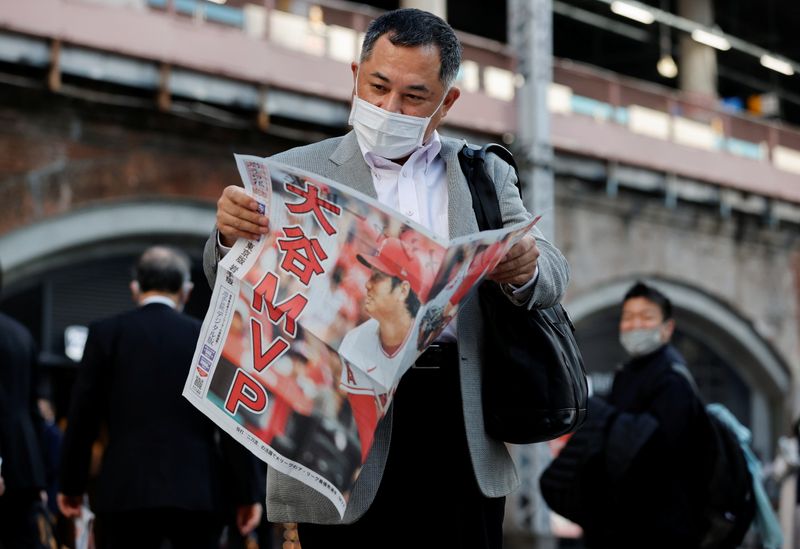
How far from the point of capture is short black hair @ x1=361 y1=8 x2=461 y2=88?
260cm

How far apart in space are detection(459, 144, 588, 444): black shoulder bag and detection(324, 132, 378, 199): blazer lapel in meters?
0.34

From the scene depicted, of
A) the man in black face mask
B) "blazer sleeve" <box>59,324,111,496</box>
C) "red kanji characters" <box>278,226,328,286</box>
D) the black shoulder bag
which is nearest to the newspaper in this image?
"red kanji characters" <box>278,226,328,286</box>

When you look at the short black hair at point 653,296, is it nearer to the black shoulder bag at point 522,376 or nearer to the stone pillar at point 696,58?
the black shoulder bag at point 522,376

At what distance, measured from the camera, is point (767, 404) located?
1941 centimetres

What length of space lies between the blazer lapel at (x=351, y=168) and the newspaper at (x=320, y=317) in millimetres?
301

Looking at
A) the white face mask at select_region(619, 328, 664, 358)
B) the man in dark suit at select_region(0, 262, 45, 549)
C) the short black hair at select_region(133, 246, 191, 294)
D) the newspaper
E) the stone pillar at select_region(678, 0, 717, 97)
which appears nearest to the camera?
the newspaper

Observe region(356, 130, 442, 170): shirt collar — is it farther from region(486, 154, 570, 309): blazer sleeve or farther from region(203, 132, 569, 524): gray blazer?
region(486, 154, 570, 309): blazer sleeve

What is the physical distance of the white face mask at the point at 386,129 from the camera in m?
2.59

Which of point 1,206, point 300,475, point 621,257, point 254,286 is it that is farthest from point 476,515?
point 621,257

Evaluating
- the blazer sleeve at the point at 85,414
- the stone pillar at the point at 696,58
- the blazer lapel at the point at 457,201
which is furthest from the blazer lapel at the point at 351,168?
the stone pillar at the point at 696,58

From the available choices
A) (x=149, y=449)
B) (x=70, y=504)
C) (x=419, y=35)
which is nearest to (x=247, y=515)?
(x=149, y=449)

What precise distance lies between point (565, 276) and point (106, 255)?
10504 millimetres

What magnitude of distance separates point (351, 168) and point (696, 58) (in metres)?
18.1

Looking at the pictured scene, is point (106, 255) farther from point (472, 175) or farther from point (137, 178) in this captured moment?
point (472, 175)
